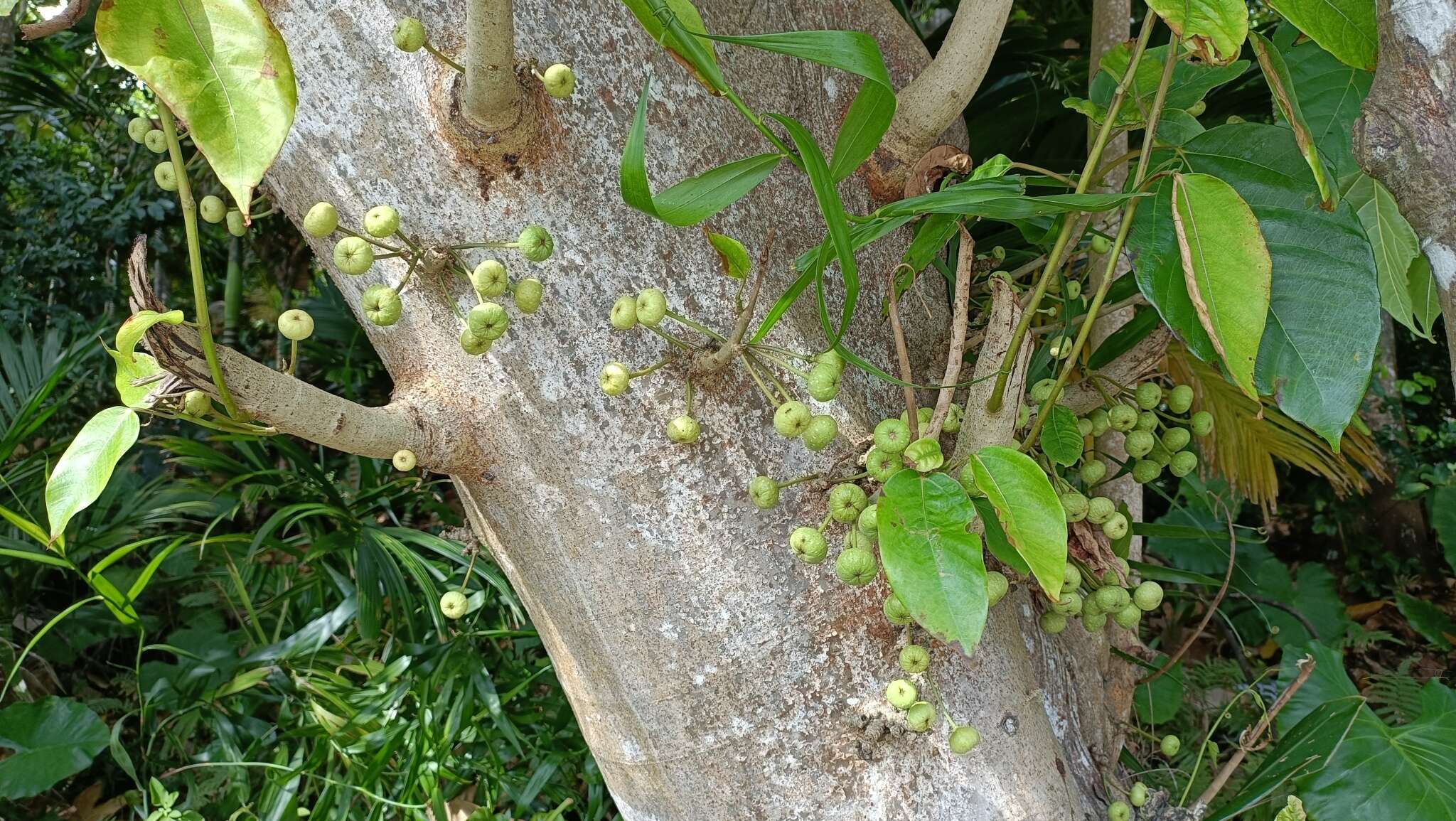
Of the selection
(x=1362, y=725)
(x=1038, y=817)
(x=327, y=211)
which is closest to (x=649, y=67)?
(x=327, y=211)

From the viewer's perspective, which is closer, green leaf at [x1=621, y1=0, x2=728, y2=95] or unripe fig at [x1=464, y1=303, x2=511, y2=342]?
green leaf at [x1=621, y1=0, x2=728, y2=95]

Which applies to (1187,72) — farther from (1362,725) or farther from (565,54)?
(1362,725)

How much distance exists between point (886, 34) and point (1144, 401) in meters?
0.40

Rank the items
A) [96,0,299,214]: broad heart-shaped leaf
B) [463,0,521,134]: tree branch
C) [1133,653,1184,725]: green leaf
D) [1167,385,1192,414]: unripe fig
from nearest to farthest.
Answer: [96,0,299,214]: broad heart-shaped leaf
[463,0,521,134]: tree branch
[1167,385,1192,414]: unripe fig
[1133,653,1184,725]: green leaf

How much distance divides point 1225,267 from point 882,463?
0.23 m

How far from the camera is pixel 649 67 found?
25.5 inches

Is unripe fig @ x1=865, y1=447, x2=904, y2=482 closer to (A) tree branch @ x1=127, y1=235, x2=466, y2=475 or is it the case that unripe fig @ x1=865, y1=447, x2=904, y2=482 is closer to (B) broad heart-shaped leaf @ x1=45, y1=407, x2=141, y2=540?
(A) tree branch @ x1=127, y1=235, x2=466, y2=475

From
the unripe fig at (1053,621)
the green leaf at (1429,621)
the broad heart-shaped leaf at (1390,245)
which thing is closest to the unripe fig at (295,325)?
the unripe fig at (1053,621)

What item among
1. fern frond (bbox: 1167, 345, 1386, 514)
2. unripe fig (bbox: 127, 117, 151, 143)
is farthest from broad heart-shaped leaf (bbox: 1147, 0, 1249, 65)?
fern frond (bbox: 1167, 345, 1386, 514)

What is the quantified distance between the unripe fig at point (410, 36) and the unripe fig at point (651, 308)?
0.18 metres

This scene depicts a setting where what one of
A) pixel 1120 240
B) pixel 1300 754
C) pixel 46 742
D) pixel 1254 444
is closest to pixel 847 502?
pixel 1120 240

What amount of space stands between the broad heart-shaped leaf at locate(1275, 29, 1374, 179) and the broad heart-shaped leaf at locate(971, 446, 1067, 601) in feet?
1.18

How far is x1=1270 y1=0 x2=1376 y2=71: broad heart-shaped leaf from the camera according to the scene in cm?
52

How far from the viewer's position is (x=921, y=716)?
0.62 m
